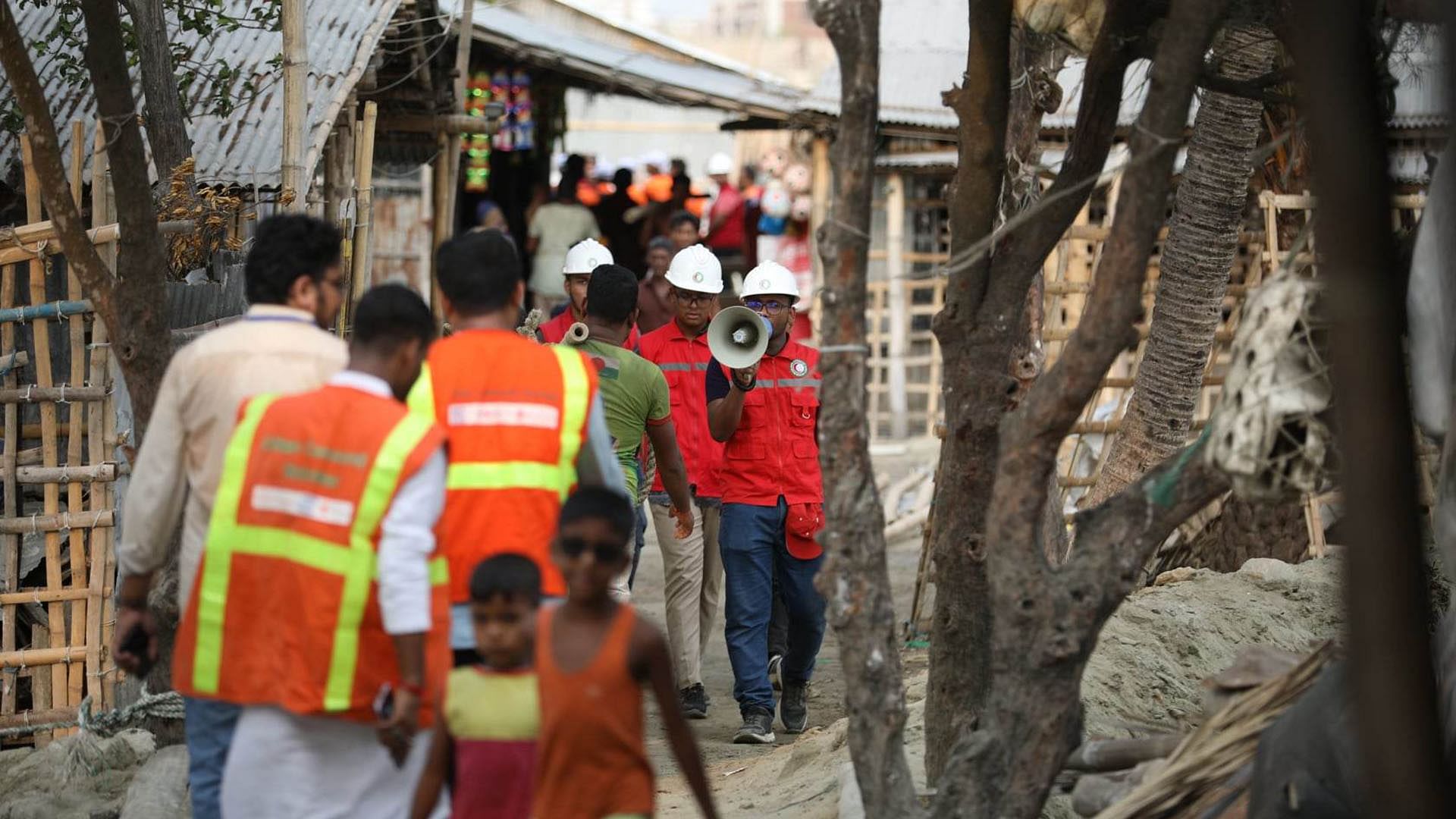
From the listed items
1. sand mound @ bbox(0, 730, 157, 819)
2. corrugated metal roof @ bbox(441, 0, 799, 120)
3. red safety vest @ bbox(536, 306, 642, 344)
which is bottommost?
sand mound @ bbox(0, 730, 157, 819)

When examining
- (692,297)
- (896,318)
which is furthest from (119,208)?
(896,318)

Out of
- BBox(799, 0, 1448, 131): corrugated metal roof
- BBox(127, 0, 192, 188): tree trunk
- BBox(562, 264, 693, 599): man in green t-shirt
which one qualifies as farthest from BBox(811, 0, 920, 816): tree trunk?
BBox(799, 0, 1448, 131): corrugated metal roof

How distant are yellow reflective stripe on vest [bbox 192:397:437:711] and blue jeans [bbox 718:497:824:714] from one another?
3746 mm

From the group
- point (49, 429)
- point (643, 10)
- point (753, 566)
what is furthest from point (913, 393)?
point (643, 10)

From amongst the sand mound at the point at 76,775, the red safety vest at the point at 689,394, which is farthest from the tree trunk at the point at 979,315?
the red safety vest at the point at 689,394

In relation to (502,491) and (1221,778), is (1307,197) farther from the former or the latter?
(502,491)

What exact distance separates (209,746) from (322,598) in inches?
23.2

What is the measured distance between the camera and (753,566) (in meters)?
7.57

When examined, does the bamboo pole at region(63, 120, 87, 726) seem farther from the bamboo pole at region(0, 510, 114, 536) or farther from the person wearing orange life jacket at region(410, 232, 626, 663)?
the person wearing orange life jacket at region(410, 232, 626, 663)

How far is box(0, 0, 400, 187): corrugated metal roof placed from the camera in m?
8.55

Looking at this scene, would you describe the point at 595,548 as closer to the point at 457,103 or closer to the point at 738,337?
the point at 738,337

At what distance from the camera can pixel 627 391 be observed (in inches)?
277

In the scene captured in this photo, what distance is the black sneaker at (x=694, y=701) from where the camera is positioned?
26.1 ft

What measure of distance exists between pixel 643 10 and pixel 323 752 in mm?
51442
